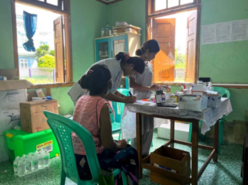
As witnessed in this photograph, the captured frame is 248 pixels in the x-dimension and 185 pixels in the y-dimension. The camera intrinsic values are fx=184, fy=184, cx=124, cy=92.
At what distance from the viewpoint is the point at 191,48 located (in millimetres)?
3123

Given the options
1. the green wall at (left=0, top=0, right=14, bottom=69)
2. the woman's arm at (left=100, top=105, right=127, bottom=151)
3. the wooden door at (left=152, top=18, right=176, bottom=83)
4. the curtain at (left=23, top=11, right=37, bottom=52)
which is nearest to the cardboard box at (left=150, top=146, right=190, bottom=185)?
the woman's arm at (left=100, top=105, right=127, bottom=151)

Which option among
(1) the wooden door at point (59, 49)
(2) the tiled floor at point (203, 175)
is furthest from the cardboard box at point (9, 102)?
(1) the wooden door at point (59, 49)

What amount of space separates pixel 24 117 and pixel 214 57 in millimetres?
2842

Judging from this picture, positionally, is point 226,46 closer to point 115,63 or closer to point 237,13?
point 237,13

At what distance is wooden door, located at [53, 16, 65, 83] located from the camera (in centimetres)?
324

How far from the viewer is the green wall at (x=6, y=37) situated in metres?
2.44

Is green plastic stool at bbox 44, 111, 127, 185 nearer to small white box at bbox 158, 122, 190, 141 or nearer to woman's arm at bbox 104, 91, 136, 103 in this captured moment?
woman's arm at bbox 104, 91, 136, 103

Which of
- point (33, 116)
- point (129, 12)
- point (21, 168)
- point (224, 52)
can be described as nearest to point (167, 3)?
point (129, 12)

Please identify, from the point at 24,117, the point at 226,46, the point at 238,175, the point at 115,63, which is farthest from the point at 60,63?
the point at 238,175

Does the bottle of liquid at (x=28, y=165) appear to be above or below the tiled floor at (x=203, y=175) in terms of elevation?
above

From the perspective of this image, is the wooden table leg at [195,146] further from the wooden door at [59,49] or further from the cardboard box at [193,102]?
the wooden door at [59,49]

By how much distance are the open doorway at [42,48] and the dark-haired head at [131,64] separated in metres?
1.76

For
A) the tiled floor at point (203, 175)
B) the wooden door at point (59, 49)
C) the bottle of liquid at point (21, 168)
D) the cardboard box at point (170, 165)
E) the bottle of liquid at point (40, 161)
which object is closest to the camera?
the cardboard box at point (170, 165)

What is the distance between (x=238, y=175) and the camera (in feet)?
6.28
